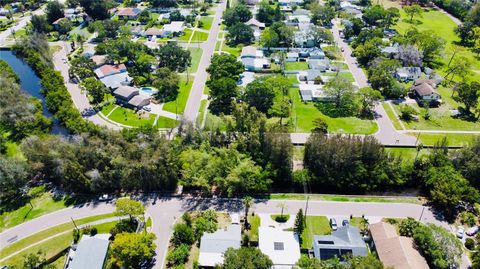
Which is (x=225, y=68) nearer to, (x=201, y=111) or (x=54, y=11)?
(x=201, y=111)

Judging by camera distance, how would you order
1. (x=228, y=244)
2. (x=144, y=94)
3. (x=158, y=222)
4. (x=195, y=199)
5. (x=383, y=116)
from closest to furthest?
1. (x=228, y=244)
2. (x=158, y=222)
3. (x=195, y=199)
4. (x=383, y=116)
5. (x=144, y=94)

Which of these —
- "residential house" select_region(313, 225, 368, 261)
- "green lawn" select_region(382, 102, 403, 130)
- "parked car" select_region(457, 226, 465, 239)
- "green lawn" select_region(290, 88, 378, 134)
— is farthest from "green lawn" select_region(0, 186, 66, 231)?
"green lawn" select_region(382, 102, 403, 130)

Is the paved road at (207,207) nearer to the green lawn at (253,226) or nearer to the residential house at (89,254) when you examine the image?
the green lawn at (253,226)

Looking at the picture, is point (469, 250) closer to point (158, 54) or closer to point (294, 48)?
point (294, 48)

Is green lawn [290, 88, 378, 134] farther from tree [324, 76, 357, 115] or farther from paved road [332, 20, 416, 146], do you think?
tree [324, 76, 357, 115]

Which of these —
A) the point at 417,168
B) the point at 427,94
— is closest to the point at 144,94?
the point at 417,168

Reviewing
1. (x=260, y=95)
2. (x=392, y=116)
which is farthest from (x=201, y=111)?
(x=392, y=116)
